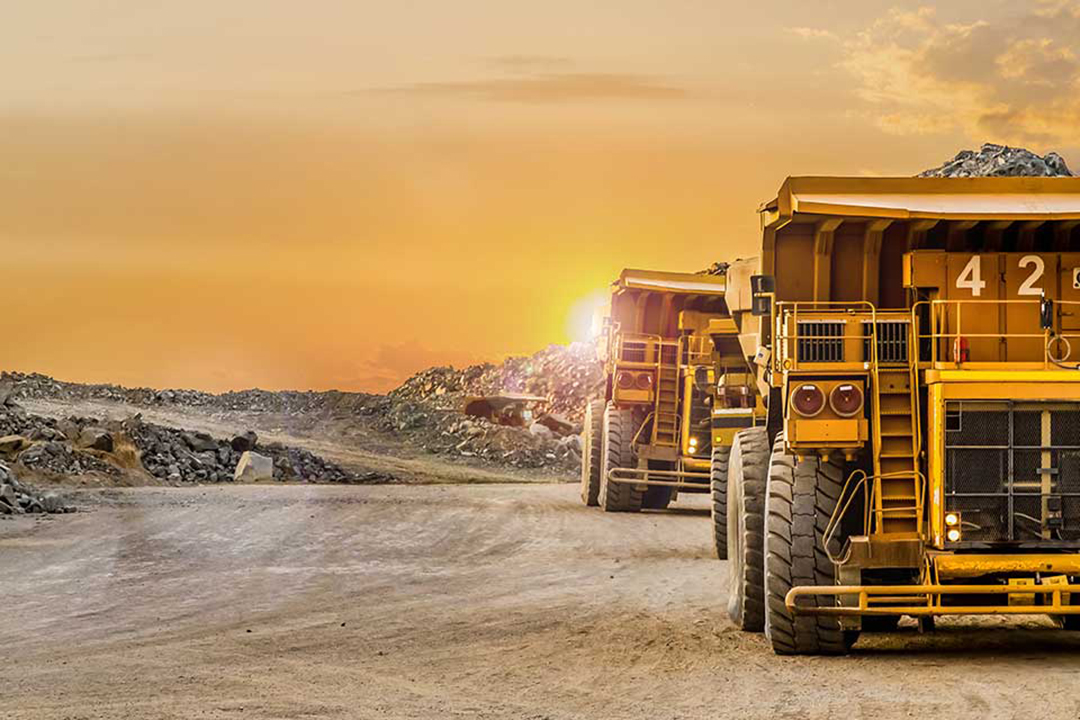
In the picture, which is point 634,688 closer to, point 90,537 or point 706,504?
point 90,537

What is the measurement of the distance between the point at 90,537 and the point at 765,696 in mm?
16232

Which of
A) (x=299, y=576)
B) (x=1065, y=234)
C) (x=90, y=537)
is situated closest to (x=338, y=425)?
(x=90, y=537)

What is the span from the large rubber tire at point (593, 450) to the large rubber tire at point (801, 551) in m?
18.2

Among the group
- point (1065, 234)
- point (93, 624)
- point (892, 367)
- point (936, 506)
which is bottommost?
point (93, 624)

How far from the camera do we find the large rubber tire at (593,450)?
3041 centimetres

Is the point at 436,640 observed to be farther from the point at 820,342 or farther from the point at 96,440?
the point at 96,440

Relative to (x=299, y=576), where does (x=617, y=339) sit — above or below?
above

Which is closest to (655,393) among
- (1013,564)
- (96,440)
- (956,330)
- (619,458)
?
(619,458)

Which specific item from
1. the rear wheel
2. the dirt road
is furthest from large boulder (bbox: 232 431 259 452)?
the rear wheel

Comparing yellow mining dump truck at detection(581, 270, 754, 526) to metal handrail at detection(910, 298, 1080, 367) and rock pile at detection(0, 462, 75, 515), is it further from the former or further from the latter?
metal handrail at detection(910, 298, 1080, 367)

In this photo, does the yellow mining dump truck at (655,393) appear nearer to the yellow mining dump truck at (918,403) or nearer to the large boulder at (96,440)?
the yellow mining dump truck at (918,403)

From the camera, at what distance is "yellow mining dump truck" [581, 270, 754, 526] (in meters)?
28.7

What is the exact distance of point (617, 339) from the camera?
29953mm

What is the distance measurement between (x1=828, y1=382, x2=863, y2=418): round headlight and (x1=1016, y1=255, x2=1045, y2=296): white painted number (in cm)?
165
